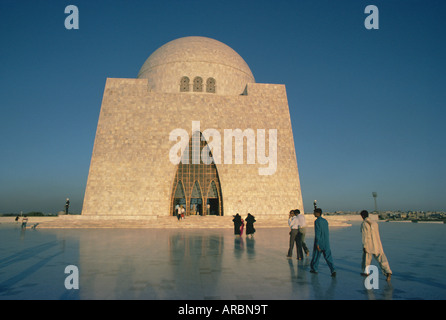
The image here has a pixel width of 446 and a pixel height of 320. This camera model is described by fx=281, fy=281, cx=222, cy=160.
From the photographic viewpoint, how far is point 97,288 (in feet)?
12.1

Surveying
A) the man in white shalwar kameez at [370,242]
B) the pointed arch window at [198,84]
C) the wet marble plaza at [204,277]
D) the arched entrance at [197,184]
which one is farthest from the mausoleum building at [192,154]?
the man in white shalwar kameez at [370,242]

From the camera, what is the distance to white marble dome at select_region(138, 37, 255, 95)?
76.4ft

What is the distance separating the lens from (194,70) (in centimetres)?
2342

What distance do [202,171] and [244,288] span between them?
16731mm

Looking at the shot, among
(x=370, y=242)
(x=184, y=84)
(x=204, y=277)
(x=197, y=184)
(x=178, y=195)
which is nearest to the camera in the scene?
(x=204, y=277)

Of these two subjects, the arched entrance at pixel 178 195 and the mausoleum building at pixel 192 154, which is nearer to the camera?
the mausoleum building at pixel 192 154

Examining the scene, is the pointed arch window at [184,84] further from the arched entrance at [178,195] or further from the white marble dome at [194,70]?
the arched entrance at [178,195]

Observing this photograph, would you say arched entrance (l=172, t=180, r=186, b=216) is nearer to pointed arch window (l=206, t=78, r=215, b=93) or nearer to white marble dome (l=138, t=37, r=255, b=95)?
white marble dome (l=138, t=37, r=255, b=95)

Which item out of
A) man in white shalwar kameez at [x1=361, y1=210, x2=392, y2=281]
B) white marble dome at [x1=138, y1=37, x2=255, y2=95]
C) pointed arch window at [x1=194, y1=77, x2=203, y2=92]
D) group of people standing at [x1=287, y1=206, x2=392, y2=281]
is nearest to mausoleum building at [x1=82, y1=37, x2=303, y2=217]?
pointed arch window at [x1=194, y1=77, x2=203, y2=92]

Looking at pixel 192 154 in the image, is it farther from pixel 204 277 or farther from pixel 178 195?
pixel 204 277

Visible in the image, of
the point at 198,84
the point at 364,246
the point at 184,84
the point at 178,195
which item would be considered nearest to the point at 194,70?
the point at 198,84

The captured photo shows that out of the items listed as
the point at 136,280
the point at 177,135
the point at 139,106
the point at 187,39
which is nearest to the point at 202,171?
the point at 177,135

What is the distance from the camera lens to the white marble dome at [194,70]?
23281mm
